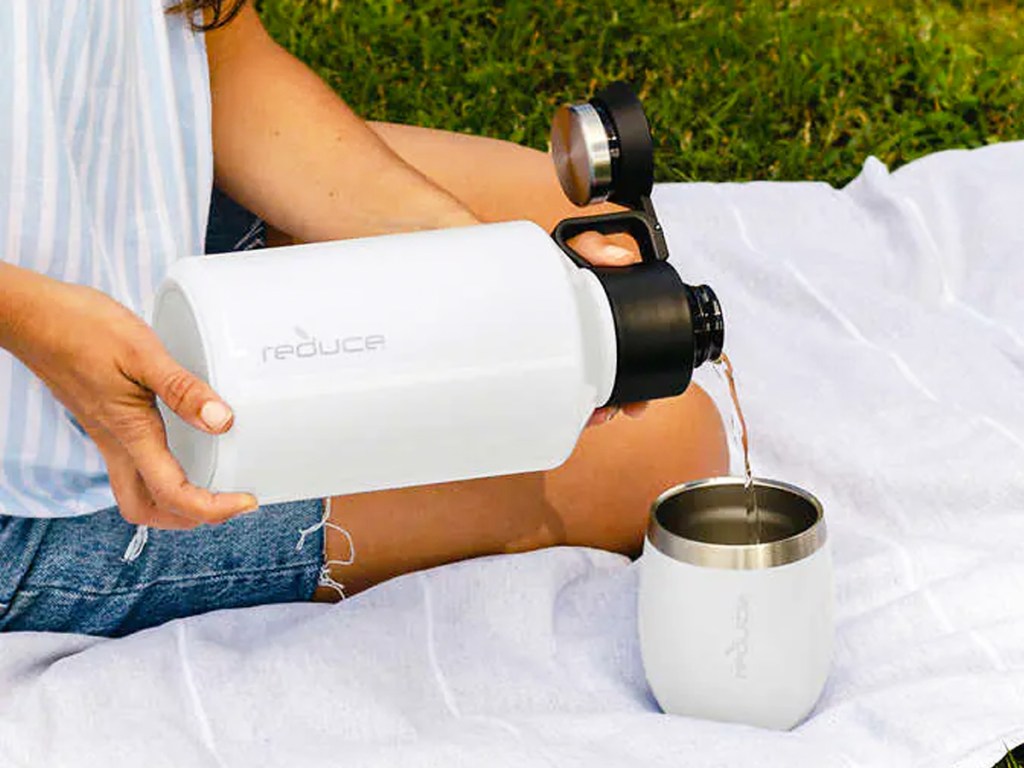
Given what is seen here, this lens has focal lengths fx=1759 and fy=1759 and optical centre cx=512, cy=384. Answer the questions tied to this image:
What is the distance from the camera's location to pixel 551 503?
158cm

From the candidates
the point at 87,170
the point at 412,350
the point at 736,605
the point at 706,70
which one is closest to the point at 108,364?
the point at 412,350

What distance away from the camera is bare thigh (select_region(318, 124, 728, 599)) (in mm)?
1540

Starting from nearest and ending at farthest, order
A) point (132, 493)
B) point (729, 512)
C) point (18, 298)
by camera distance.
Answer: point (18, 298) → point (132, 493) → point (729, 512)

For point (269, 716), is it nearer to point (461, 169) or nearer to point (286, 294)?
point (286, 294)

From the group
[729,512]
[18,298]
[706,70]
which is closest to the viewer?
[18,298]

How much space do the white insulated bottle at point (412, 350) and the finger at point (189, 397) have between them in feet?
0.05

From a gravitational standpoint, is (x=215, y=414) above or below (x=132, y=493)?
above

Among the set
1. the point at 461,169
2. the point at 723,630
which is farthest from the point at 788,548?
the point at 461,169

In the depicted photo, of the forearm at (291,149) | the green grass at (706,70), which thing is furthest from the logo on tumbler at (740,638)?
the green grass at (706,70)

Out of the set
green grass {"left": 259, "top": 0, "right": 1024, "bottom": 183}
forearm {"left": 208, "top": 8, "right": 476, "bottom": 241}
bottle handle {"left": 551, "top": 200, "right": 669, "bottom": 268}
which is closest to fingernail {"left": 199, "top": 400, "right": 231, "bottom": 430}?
bottle handle {"left": 551, "top": 200, "right": 669, "bottom": 268}

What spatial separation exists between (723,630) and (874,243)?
34.9 inches

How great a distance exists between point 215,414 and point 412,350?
132mm

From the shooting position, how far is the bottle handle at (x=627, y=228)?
4.04 ft

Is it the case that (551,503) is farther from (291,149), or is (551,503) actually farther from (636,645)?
(291,149)
